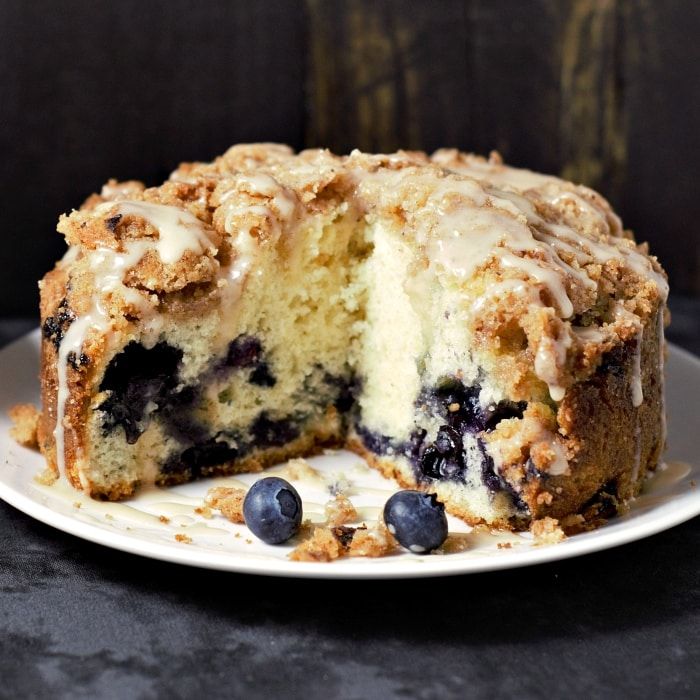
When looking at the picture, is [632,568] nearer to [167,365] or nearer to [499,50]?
[167,365]

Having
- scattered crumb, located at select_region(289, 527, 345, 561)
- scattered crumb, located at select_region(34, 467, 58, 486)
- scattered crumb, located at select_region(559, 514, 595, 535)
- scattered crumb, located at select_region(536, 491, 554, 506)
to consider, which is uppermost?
scattered crumb, located at select_region(536, 491, 554, 506)

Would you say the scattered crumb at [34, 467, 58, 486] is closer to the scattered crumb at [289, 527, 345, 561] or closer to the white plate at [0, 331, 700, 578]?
the white plate at [0, 331, 700, 578]

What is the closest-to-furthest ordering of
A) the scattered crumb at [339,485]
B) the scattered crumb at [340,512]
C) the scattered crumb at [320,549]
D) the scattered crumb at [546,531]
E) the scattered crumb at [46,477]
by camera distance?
the scattered crumb at [320,549] → the scattered crumb at [546,531] → the scattered crumb at [340,512] → the scattered crumb at [46,477] → the scattered crumb at [339,485]

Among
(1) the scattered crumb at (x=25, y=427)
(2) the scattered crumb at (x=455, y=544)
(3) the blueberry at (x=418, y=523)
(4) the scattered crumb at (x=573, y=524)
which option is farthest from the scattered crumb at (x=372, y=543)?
(1) the scattered crumb at (x=25, y=427)

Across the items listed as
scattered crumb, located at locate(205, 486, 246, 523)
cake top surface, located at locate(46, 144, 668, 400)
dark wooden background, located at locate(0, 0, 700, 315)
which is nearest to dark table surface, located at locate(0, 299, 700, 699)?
scattered crumb, located at locate(205, 486, 246, 523)

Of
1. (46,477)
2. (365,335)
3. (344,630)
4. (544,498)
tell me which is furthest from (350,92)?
(344,630)

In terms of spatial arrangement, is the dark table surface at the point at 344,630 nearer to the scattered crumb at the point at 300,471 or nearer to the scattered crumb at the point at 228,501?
the scattered crumb at the point at 228,501
